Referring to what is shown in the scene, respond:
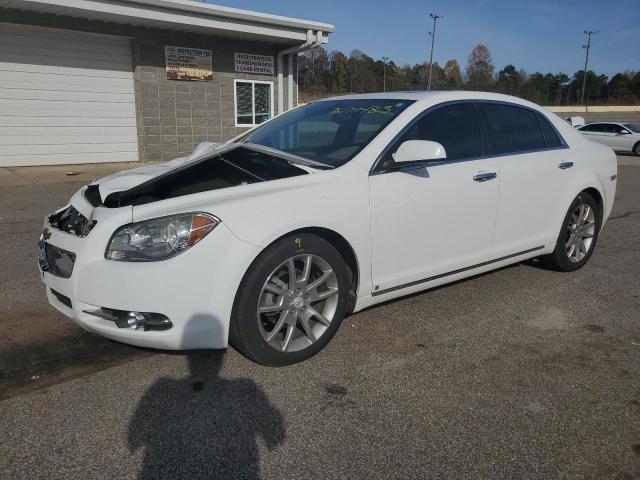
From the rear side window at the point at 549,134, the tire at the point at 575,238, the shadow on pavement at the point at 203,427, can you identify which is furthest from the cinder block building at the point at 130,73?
the shadow on pavement at the point at 203,427

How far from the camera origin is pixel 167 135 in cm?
1349

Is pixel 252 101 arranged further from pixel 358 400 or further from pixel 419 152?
pixel 358 400

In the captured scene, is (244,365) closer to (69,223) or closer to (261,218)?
(261,218)

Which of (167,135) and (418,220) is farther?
(167,135)

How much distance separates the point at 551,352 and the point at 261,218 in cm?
208

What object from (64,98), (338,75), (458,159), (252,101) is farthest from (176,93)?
(338,75)

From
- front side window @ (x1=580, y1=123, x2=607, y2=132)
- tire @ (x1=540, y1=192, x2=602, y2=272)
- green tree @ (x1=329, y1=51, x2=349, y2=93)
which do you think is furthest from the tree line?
tire @ (x1=540, y1=192, x2=602, y2=272)

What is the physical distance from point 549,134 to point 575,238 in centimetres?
104

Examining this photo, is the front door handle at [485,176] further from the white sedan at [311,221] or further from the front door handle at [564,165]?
the front door handle at [564,165]

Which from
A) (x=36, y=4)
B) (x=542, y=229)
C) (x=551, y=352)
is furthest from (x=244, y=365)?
(x=36, y=4)

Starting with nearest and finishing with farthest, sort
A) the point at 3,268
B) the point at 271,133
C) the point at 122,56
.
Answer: the point at 271,133, the point at 3,268, the point at 122,56

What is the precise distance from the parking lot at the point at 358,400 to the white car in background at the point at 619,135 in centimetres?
2120

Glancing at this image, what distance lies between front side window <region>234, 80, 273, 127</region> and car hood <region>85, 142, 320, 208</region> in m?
11.1

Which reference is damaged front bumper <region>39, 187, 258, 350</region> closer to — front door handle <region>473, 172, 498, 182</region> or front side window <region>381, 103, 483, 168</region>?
front side window <region>381, 103, 483, 168</region>
